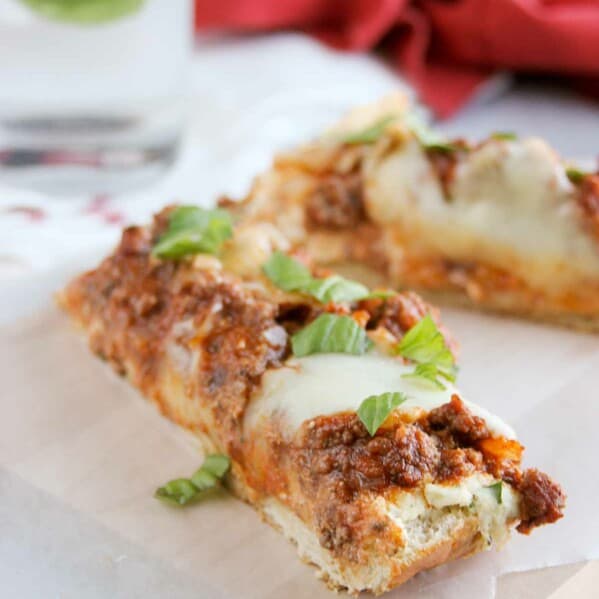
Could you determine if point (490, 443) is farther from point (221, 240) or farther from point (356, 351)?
point (221, 240)

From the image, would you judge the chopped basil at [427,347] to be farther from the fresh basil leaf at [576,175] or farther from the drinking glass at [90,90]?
the drinking glass at [90,90]

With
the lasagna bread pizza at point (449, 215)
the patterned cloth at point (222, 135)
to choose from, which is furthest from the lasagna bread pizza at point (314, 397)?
the patterned cloth at point (222, 135)

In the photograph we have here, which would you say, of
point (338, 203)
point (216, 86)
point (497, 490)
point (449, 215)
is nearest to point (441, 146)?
point (449, 215)

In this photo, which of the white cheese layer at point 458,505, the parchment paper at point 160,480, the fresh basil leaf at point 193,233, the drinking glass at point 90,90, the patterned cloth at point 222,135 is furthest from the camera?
the drinking glass at point 90,90

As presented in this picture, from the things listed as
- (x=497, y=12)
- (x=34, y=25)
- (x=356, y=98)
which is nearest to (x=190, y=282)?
(x=34, y=25)

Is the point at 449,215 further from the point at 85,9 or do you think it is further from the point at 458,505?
the point at 85,9

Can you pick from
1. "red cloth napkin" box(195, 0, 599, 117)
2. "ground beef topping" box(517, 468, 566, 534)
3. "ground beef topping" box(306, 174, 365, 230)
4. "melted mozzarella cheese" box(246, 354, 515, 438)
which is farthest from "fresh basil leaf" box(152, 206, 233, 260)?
"red cloth napkin" box(195, 0, 599, 117)

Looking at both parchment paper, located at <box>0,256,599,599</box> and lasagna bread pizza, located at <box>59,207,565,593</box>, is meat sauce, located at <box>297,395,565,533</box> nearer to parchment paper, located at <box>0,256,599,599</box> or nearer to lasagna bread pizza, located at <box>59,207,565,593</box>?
lasagna bread pizza, located at <box>59,207,565,593</box>
